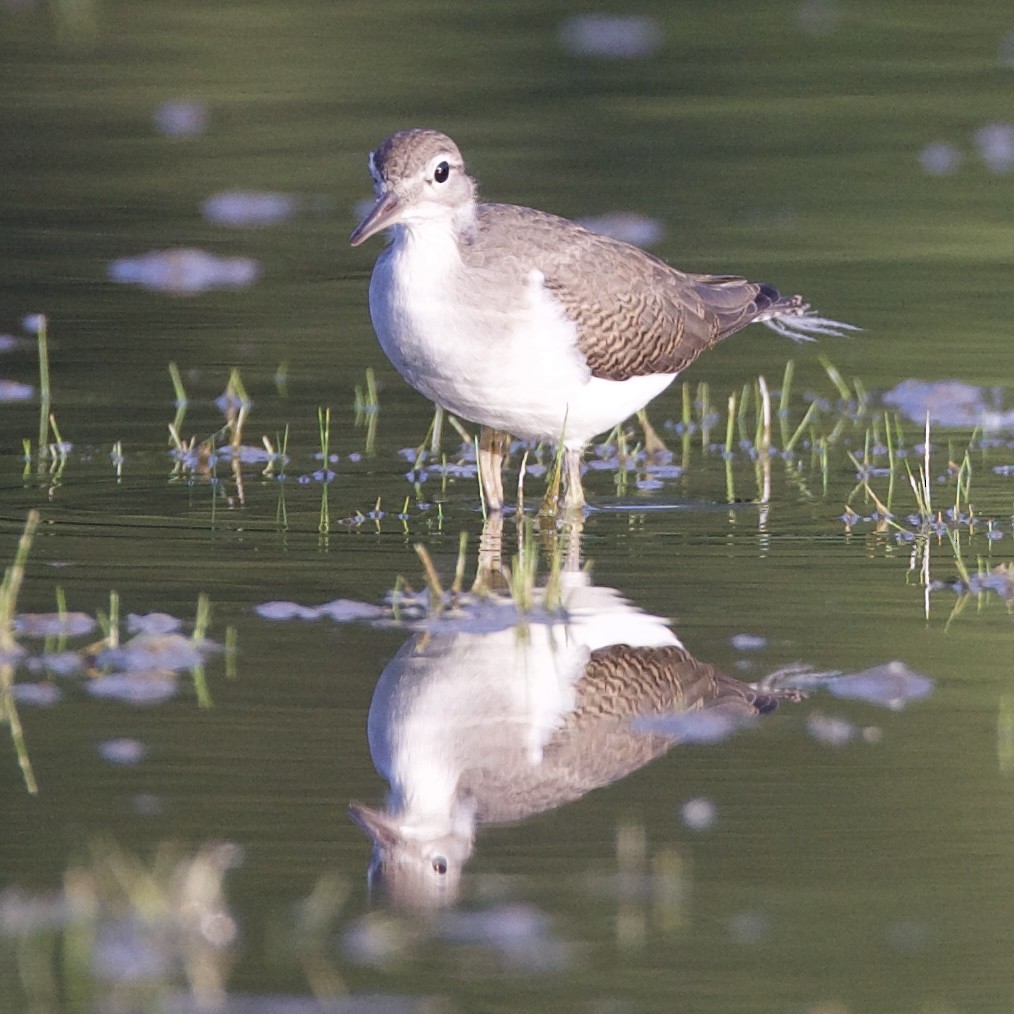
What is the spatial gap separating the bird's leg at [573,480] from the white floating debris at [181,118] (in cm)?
724

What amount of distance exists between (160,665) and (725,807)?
5.27ft

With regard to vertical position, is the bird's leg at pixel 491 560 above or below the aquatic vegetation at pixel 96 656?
above

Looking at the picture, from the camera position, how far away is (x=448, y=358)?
752cm

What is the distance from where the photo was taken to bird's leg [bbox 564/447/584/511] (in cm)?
785

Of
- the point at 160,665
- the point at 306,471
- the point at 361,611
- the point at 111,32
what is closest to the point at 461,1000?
the point at 160,665

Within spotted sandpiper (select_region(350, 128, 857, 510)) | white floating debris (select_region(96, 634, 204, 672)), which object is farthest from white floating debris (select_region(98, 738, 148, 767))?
spotted sandpiper (select_region(350, 128, 857, 510))

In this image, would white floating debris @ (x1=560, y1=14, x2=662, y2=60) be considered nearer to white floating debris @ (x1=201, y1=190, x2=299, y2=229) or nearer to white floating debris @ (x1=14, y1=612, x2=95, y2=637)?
white floating debris @ (x1=201, y1=190, x2=299, y2=229)

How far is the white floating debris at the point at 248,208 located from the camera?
1250 cm

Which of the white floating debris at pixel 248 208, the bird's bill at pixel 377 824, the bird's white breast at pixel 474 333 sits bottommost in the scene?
the bird's bill at pixel 377 824

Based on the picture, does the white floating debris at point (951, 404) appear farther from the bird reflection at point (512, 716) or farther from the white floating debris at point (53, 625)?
the white floating debris at point (53, 625)

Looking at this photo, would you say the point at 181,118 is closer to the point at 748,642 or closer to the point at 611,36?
the point at 611,36

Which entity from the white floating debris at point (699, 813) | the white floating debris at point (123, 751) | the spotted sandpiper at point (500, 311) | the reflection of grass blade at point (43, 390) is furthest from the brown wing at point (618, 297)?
the white floating debris at point (699, 813)

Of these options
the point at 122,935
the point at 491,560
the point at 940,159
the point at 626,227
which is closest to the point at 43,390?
the point at 491,560

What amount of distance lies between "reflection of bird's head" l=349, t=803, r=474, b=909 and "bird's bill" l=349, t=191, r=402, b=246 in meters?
2.97
